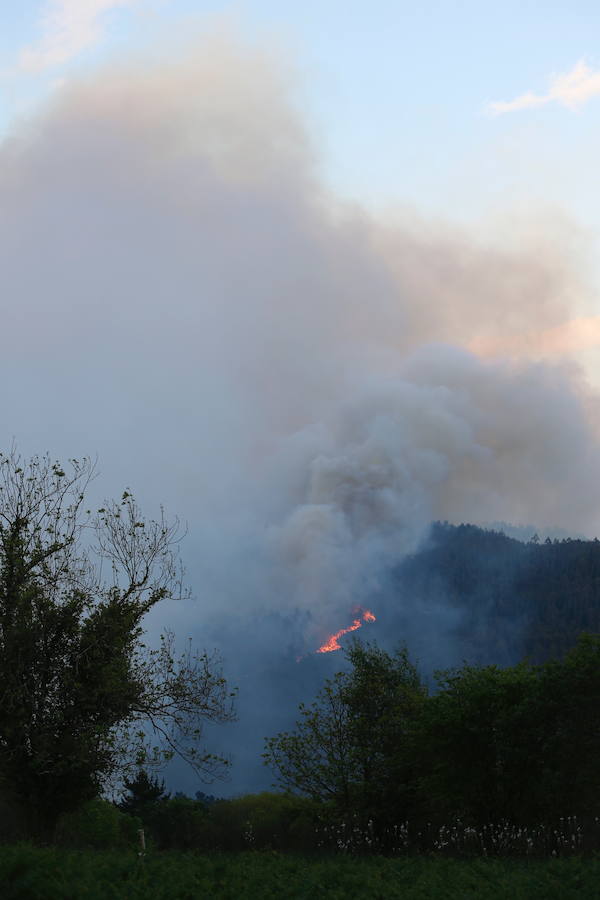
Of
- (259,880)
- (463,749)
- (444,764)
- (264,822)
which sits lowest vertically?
(264,822)

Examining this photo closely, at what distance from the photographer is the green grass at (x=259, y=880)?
1502 centimetres

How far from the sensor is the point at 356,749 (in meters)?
47.9

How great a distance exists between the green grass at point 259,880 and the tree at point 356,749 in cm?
2583

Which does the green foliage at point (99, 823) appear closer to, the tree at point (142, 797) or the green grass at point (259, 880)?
the tree at point (142, 797)

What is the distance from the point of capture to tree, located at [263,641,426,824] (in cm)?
4503

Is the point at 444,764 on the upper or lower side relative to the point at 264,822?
upper

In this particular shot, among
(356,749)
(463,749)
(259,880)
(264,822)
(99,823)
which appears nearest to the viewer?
(259,880)

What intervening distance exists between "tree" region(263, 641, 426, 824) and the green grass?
25.8 m

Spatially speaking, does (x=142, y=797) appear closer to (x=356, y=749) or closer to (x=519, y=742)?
(x=356, y=749)

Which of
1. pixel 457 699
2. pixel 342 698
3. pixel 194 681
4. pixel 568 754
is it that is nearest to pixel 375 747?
pixel 342 698

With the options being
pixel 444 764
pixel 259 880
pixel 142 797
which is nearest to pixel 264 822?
pixel 142 797

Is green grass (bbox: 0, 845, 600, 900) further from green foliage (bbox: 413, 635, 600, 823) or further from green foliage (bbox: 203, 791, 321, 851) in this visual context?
green foliage (bbox: 203, 791, 321, 851)

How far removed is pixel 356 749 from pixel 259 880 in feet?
105

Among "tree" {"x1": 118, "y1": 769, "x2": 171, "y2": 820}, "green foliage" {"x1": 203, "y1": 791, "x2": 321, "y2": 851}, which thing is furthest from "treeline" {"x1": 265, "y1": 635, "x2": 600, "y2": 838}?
"tree" {"x1": 118, "y1": 769, "x2": 171, "y2": 820}
